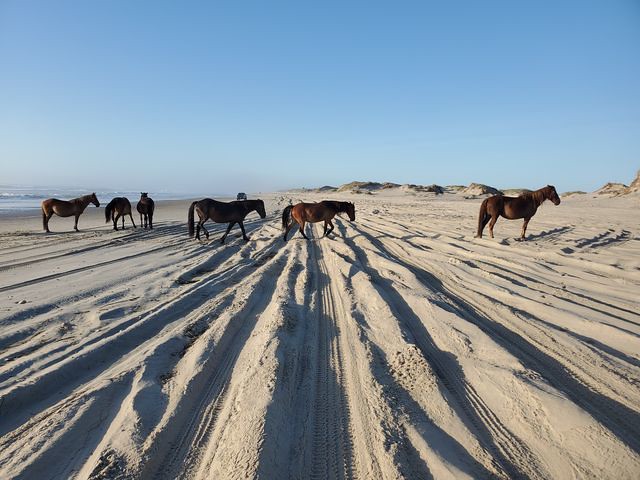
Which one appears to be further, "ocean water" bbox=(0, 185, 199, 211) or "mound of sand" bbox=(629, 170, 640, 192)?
"ocean water" bbox=(0, 185, 199, 211)

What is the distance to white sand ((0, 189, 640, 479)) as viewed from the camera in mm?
2217

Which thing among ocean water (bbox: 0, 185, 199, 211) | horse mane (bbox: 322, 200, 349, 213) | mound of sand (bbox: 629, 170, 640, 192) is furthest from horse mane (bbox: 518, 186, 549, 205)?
ocean water (bbox: 0, 185, 199, 211)

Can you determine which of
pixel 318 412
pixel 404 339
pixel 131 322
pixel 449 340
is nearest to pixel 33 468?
pixel 318 412

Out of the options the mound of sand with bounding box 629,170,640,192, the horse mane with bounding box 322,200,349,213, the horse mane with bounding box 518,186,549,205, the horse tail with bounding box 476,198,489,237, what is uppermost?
the mound of sand with bounding box 629,170,640,192

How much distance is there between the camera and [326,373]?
3.32 metres

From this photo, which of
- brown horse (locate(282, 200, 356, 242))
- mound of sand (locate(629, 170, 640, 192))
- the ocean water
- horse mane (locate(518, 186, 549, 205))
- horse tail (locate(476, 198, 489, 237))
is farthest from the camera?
the ocean water

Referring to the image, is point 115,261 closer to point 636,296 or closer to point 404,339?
point 404,339

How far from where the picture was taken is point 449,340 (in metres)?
3.81

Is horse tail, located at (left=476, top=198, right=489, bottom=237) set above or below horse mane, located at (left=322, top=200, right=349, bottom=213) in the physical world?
below

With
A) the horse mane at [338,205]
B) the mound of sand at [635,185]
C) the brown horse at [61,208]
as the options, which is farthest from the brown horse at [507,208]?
the mound of sand at [635,185]

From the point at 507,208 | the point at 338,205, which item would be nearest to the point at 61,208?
the point at 338,205

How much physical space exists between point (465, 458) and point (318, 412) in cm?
112

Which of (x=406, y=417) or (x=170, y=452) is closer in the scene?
(x=170, y=452)

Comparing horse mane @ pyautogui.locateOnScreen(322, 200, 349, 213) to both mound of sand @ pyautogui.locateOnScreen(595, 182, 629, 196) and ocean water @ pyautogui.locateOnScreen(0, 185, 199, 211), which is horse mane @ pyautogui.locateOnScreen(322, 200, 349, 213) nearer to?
mound of sand @ pyautogui.locateOnScreen(595, 182, 629, 196)
